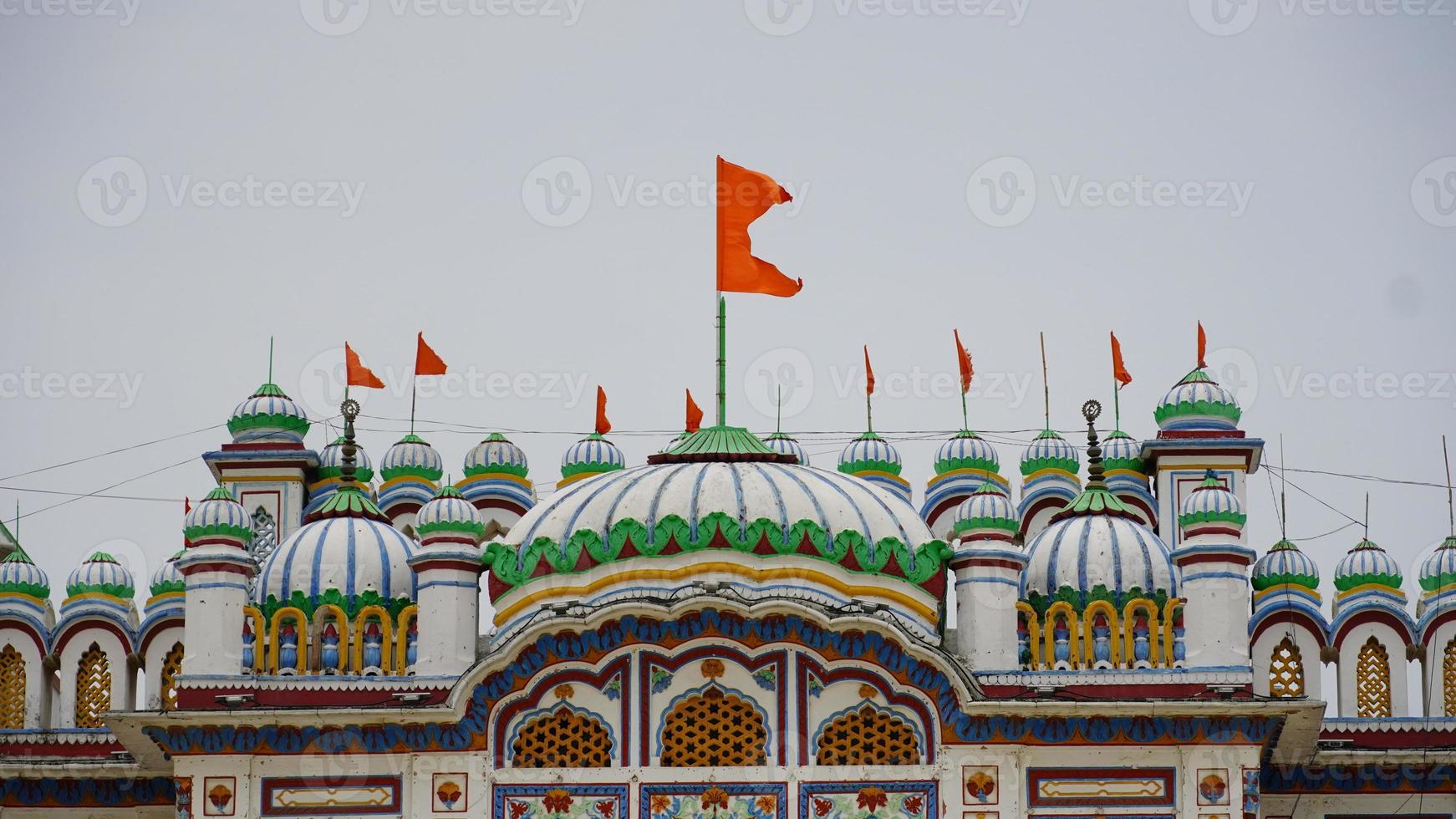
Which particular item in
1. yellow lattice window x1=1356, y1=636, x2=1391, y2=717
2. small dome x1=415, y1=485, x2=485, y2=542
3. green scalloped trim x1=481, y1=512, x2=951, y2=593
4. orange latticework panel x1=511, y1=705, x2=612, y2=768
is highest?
small dome x1=415, y1=485, x2=485, y2=542

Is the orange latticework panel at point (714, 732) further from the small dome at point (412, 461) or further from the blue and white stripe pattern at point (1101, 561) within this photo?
the small dome at point (412, 461)

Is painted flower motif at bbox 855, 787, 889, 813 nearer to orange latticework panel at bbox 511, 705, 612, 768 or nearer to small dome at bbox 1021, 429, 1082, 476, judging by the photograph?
orange latticework panel at bbox 511, 705, 612, 768

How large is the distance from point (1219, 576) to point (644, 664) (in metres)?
5.92

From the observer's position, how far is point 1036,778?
108ft

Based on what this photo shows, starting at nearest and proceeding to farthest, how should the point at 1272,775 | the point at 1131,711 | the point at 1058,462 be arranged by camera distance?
the point at 1131,711 → the point at 1272,775 → the point at 1058,462

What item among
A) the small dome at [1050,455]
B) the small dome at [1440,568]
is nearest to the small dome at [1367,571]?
A: the small dome at [1440,568]

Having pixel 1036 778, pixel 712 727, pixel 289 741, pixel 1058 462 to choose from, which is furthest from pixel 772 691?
pixel 1058 462

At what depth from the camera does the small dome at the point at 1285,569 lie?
35.8 metres

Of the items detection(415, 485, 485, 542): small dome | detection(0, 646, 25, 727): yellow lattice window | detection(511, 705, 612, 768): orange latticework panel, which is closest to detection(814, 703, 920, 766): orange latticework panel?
detection(511, 705, 612, 768): orange latticework panel

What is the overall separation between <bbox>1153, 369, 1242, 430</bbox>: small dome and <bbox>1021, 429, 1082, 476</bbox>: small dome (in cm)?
121

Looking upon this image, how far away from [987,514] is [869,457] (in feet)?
14.9

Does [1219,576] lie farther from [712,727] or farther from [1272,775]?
[712,727]

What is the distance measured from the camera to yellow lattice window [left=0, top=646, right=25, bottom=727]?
3625 cm

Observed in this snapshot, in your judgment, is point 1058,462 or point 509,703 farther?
point 1058,462
